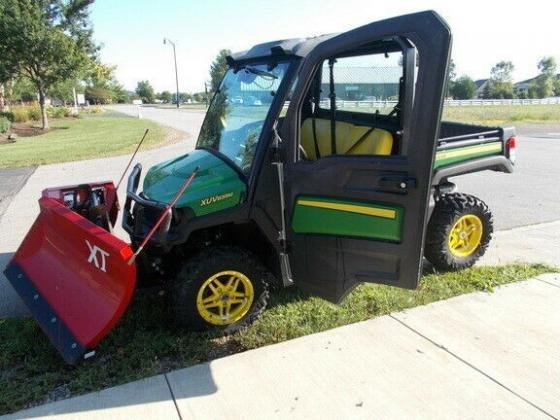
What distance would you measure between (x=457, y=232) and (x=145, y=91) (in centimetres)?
11125

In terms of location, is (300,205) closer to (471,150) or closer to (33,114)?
(471,150)

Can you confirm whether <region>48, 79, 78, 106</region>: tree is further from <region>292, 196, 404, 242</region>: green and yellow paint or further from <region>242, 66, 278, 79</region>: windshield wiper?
<region>292, 196, 404, 242</region>: green and yellow paint

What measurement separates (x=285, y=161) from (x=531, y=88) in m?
104

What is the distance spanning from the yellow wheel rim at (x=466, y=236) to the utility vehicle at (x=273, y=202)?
0.68 m

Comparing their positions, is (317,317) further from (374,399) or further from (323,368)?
(374,399)

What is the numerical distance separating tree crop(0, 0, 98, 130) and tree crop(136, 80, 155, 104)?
82.8 meters

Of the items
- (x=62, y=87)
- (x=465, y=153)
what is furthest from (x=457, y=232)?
(x=62, y=87)

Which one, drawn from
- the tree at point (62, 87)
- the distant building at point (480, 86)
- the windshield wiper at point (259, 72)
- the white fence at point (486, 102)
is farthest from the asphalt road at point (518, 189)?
the distant building at point (480, 86)

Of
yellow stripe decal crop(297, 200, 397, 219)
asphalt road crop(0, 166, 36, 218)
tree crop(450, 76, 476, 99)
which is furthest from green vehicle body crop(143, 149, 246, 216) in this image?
tree crop(450, 76, 476, 99)

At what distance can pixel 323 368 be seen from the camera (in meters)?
3.06

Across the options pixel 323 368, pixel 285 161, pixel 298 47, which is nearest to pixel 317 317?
pixel 323 368

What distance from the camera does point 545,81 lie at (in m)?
91.5

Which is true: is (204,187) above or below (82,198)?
above

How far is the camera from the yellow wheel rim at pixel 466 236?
15.0ft
